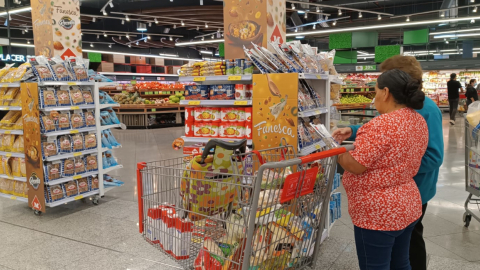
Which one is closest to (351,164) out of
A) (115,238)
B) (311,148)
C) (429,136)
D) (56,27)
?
(429,136)

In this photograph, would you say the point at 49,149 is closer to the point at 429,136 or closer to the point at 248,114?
the point at 248,114

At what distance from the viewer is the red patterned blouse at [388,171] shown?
5.56 ft

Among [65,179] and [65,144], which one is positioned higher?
[65,144]

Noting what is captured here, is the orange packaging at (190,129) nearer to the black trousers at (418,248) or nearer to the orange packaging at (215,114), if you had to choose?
the orange packaging at (215,114)

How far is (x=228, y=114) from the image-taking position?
11.7ft

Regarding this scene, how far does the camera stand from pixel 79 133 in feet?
15.5

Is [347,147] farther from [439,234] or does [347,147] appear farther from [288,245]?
[439,234]

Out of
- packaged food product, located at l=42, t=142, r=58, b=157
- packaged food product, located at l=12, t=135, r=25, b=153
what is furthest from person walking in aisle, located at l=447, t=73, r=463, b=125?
packaged food product, located at l=12, t=135, r=25, b=153

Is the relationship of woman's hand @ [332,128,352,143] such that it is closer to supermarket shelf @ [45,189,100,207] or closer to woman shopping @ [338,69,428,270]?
woman shopping @ [338,69,428,270]

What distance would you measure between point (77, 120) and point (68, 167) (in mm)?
564

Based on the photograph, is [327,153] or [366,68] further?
[366,68]

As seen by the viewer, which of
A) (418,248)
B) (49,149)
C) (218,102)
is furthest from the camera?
(49,149)

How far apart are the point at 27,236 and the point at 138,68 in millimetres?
19997

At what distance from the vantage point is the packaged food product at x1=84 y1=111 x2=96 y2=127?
188 inches
